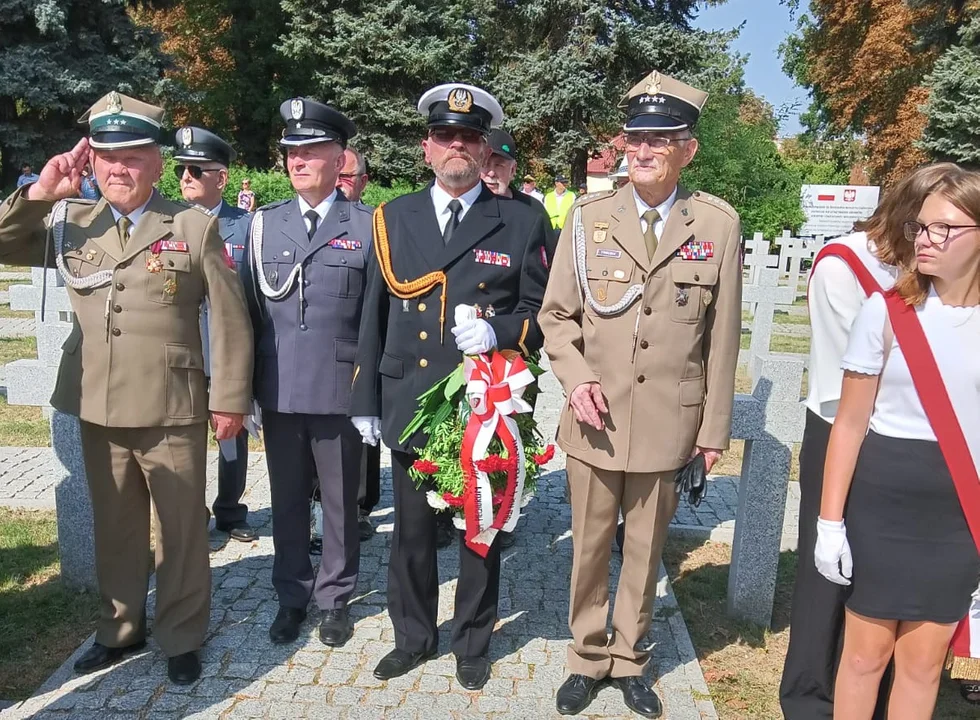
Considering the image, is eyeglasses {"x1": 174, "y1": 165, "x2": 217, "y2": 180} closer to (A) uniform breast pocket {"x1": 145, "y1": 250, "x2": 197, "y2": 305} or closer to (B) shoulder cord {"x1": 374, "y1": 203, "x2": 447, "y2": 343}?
(A) uniform breast pocket {"x1": 145, "y1": 250, "x2": 197, "y2": 305}

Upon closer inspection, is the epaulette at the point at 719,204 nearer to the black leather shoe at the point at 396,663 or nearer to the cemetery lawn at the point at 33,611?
the black leather shoe at the point at 396,663

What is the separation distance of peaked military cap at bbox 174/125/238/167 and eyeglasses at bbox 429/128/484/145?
2.00m

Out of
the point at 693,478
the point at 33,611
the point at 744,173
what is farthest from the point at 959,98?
the point at 33,611

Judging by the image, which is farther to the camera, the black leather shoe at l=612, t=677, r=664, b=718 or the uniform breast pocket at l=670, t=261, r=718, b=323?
the black leather shoe at l=612, t=677, r=664, b=718

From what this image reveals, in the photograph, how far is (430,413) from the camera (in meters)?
3.32

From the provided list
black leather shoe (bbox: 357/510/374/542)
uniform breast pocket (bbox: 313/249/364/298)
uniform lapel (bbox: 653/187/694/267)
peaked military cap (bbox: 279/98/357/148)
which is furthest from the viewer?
black leather shoe (bbox: 357/510/374/542)

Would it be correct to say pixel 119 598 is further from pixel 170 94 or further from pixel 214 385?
pixel 170 94

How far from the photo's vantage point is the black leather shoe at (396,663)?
345 centimetres

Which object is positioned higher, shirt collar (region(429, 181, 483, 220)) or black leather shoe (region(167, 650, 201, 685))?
shirt collar (region(429, 181, 483, 220))

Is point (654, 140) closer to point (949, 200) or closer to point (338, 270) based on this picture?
point (949, 200)

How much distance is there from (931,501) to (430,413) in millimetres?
1830

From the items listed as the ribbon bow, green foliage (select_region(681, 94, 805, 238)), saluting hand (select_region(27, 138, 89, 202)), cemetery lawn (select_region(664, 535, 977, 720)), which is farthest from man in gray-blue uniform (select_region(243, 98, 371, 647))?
green foliage (select_region(681, 94, 805, 238))

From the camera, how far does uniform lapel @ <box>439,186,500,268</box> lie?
3.32m

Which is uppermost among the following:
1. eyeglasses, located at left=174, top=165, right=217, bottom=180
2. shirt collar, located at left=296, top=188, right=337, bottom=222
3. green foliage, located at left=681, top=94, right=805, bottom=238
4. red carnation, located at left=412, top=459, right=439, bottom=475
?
green foliage, located at left=681, top=94, right=805, bottom=238
